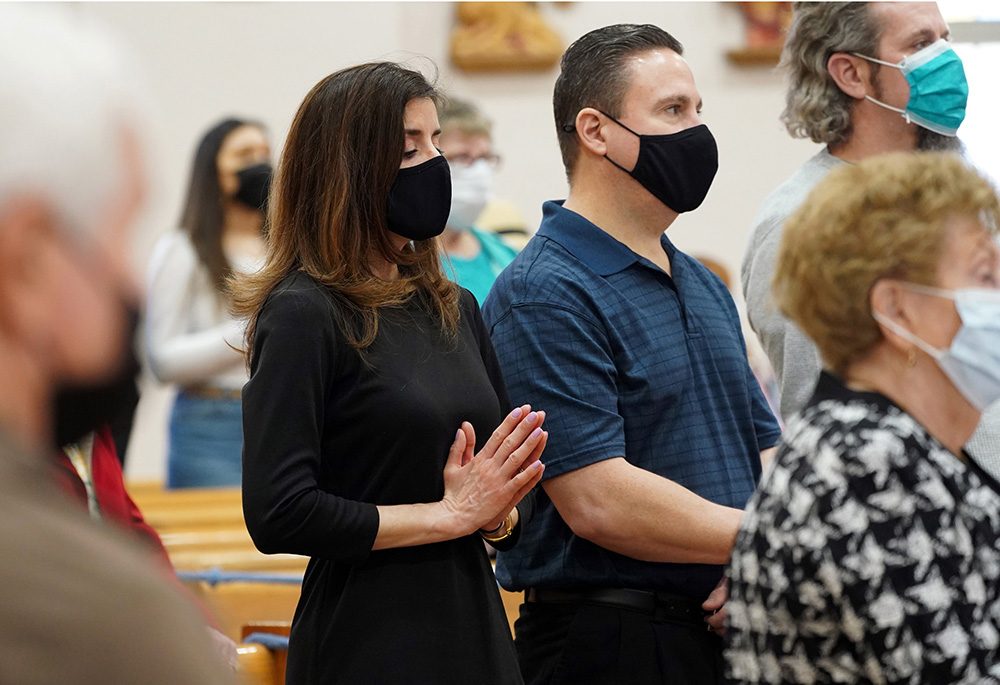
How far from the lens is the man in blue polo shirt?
1.98 m

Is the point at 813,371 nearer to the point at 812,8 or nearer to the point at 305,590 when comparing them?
the point at 812,8

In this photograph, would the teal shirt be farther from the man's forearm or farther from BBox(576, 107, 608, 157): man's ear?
the man's forearm

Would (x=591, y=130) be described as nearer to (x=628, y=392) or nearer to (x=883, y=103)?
(x=628, y=392)

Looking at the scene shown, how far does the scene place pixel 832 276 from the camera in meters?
1.46

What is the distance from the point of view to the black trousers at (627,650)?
1.97 meters

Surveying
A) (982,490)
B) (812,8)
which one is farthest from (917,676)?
(812,8)

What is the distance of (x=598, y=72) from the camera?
7.62 ft

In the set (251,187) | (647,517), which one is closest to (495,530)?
(647,517)

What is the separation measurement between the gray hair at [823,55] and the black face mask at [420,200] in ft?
3.38

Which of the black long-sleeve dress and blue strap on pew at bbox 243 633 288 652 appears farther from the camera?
blue strap on pew at bbox 243 633 288 652

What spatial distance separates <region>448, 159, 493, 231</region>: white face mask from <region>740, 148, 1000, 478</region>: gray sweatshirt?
123cm

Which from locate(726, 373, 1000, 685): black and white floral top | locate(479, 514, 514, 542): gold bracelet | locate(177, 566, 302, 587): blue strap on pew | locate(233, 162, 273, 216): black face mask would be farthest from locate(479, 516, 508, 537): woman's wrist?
locate(233, 162, 273, 216): black face mask

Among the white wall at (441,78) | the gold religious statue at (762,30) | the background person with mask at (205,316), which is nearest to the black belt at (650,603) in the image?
the background person with mask at (205,316)

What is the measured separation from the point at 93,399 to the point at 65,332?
5 centimetres
